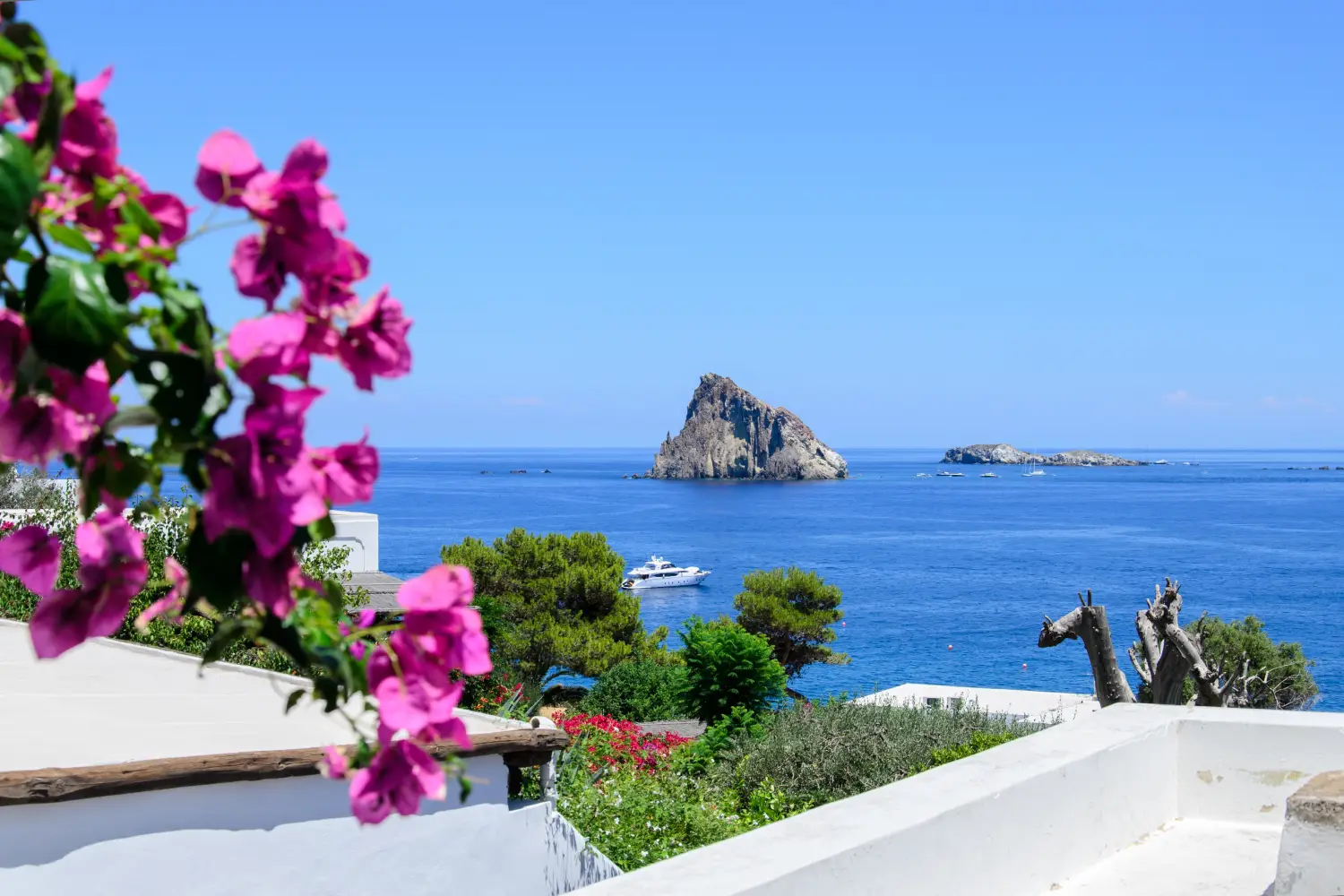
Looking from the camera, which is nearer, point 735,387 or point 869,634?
point 869,634

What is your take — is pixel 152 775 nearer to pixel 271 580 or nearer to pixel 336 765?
pixel 336 765

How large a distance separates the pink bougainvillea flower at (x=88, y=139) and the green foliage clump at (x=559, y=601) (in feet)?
92.0

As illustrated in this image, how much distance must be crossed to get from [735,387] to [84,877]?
145049 millimetres

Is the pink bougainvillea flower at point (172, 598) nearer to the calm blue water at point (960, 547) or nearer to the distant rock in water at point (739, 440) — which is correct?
the calm blue water at point (960, 547)

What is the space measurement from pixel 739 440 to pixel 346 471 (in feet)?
507

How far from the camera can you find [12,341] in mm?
768

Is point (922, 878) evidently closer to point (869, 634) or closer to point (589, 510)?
point (869, 634)

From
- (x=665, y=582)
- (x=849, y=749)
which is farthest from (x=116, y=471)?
(x=665, y=582)

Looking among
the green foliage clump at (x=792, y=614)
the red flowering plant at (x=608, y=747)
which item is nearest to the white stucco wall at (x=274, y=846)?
the red flowering plant at (x=608, y=747)

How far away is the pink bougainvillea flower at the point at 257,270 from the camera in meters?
0.83

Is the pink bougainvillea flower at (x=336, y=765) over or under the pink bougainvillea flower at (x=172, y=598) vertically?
under

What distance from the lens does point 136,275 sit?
82cm

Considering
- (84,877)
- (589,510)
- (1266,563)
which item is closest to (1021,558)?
(1266,563)

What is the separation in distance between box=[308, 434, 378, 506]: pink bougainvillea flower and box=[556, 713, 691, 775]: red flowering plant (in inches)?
342
